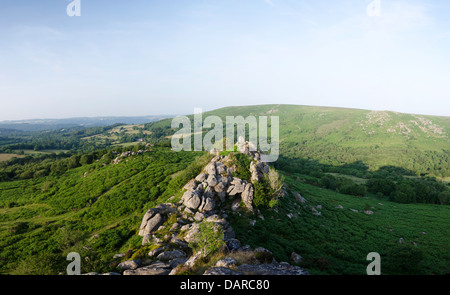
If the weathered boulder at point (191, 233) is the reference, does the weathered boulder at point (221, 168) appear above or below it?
above

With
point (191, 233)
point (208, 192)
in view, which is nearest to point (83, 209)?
point (208, 192)

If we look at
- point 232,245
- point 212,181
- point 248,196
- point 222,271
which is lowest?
point 232,245

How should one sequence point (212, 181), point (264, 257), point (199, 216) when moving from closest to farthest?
point (264, 257)
point (199, 216)
point (212, 181)

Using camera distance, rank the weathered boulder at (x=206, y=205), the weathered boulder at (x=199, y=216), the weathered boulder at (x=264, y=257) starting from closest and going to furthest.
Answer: the weathered boulder at (x=264, y=257)
the weathered boulder at (x=199, y=216)
the weathered boulder at (x=206, y=205)

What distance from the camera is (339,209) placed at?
51.4m

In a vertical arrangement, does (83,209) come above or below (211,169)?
below

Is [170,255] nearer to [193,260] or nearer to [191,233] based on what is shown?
[191,233]

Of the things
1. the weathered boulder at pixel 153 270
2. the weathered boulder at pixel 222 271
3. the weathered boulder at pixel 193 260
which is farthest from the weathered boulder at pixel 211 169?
the weathered boulder at pixel 222 271

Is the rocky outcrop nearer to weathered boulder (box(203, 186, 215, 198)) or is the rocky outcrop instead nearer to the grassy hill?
weathered boulder (box(203, 186, 215, 198))

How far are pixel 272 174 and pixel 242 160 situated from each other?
6.62 meters

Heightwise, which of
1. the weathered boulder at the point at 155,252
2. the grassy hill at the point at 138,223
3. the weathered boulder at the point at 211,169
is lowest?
the grassy hill at the point at 138,223

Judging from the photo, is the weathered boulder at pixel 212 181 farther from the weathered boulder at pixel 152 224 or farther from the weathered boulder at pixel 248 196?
the weathered boulder at pixel 152 224
